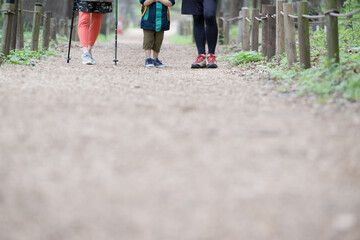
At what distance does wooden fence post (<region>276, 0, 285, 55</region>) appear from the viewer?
22.4ft

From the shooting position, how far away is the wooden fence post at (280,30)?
682cm

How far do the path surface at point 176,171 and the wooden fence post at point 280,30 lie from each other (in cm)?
328

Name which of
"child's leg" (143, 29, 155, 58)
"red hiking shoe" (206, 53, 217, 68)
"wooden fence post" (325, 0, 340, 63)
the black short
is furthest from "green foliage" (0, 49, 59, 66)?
"wooden fence post" (325, 0, 340, 63)

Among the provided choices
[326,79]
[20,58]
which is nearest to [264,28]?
[326,79]

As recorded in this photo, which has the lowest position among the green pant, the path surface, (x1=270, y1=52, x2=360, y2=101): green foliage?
the path surface

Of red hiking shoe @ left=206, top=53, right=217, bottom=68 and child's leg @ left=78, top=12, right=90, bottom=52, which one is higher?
child's leg @ left=78, top=12, right=90, bottom=52

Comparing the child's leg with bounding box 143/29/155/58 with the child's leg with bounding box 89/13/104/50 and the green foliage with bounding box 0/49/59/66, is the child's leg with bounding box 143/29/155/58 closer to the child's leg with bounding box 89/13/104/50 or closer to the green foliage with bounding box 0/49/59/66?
the child's leg with bounding box 89/13/104/50

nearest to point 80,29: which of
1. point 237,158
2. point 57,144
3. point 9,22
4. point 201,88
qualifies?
point 9,22

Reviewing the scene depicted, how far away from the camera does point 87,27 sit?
273 inches

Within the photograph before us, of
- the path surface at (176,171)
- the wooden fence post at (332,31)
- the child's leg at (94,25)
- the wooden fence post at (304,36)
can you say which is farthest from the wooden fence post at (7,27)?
the wooden fence post at (332,31)

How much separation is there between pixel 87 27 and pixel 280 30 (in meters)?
2.82

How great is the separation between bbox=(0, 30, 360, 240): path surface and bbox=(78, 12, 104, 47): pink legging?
3.15 m

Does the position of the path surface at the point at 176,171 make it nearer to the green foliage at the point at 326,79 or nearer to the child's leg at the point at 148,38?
the green foliage at the point at 326,79

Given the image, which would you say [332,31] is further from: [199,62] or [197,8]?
[199,62]
